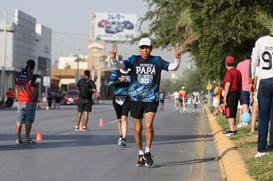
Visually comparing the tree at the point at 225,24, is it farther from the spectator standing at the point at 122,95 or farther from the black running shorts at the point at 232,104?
the spectator standing at the point at 122,95

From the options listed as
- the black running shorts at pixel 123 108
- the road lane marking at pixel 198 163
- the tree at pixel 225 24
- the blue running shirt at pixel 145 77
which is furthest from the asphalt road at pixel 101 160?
the tree at pixel 225 24

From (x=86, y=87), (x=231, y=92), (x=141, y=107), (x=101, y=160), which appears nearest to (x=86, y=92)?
(x=86, y=87)

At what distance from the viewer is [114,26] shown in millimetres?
106750

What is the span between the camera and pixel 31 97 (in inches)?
509

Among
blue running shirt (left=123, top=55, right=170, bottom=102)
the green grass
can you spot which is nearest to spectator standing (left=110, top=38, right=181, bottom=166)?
blue running shirt (left=123, top=55, right=170, bottom=102)

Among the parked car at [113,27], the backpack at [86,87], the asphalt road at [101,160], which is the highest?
the parked car at [113,27]

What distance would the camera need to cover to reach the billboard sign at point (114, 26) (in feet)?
350

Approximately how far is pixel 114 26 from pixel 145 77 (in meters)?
98.0

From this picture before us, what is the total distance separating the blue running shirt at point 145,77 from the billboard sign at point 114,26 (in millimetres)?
97111

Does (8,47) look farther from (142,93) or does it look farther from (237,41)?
(142,93)

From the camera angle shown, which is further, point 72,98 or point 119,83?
point 72,98

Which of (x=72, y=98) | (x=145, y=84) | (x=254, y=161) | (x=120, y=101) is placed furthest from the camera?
(x=72, y=98)

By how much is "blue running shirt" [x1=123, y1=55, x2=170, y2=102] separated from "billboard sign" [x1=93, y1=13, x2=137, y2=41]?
97111 millimetres

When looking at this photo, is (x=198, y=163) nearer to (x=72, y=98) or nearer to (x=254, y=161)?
(x=254, y=161)
